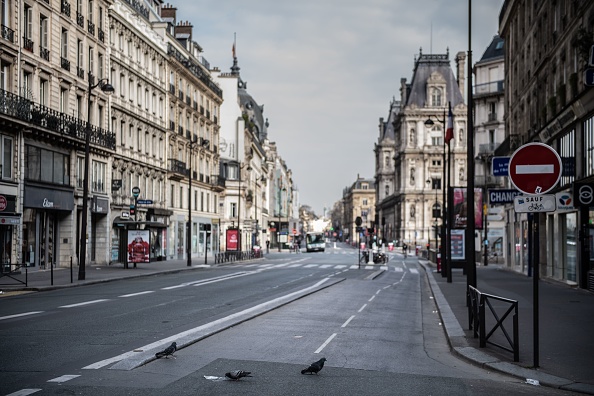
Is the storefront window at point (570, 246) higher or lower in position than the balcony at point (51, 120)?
lower

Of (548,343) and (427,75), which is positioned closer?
(548,343)

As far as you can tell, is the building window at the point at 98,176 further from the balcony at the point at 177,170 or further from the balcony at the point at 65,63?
the balcony at the point at 177,170

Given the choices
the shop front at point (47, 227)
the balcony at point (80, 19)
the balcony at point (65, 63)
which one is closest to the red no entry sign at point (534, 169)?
the shop front at point (47, 227)

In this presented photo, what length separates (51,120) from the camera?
38.9 metres

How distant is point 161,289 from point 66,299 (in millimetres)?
5275

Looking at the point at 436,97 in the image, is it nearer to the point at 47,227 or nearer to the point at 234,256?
the point at 234,256

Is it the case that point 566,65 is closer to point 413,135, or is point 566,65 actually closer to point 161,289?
point 161,289

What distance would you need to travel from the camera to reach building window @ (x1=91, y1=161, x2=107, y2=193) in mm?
46125

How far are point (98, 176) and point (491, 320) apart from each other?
3698 centimetres

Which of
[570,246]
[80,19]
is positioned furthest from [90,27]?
[570,246]

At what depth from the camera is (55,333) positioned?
14.0 m

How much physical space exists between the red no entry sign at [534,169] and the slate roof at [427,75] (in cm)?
12029

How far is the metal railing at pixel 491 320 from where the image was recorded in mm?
11422

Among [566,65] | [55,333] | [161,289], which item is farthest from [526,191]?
[566,65]
